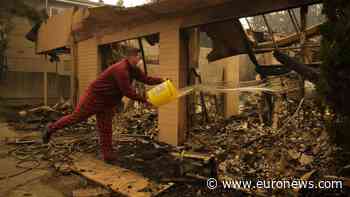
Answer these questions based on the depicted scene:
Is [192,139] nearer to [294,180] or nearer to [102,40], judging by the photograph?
[294,180]

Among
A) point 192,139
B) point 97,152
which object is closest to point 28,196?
point 97,152

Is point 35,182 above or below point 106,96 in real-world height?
below

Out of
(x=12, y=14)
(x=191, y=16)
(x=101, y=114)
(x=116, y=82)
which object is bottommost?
(x=101, y=114)

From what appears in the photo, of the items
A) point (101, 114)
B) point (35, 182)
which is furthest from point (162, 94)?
point (35, 182)

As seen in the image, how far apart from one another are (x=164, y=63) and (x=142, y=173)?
2363 mm

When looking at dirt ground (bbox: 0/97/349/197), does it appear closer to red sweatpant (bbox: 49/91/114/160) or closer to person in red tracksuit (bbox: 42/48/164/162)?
red sweatpant (bbox: 49/91/114/160)

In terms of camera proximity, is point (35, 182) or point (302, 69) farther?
point (35, 182)

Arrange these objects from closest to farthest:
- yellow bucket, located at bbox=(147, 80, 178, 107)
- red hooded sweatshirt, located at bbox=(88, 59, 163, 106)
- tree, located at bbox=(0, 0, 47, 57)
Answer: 1. yellow bucket, located at bbox=(147, 80, 178, 107)
2. red hooded sweatshirt, located at bbox=(88, 59, 163, 106)
3. tree, located at bbox=(0, 0, 47, 57)

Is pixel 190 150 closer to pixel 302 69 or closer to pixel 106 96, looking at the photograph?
pixel 106 96

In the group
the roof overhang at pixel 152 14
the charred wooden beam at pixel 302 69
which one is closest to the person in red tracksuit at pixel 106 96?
the roof overhang at pixel 152 14

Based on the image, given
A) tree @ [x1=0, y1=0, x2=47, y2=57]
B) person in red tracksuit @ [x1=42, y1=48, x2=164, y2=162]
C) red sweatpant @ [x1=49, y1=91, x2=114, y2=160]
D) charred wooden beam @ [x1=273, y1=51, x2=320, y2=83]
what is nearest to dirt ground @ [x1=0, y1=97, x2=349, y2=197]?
red sweatpant @ [x1=49, y1=91, x2=114, y2=160]

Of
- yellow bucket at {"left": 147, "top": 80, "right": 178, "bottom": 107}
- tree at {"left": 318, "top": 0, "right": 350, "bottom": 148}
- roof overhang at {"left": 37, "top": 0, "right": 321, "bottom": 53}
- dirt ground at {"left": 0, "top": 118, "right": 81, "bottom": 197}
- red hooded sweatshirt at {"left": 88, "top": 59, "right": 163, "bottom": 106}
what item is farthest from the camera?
roof overhang at {"left": 37, "top": 0, "right": 321, "bottom": 53}

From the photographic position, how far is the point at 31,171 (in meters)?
3.99

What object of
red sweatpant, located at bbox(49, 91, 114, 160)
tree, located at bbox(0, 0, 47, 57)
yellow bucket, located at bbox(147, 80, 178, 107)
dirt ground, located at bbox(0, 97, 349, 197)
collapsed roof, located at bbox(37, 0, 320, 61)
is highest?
tree, located at bbox(0, 0, 47, 57)
